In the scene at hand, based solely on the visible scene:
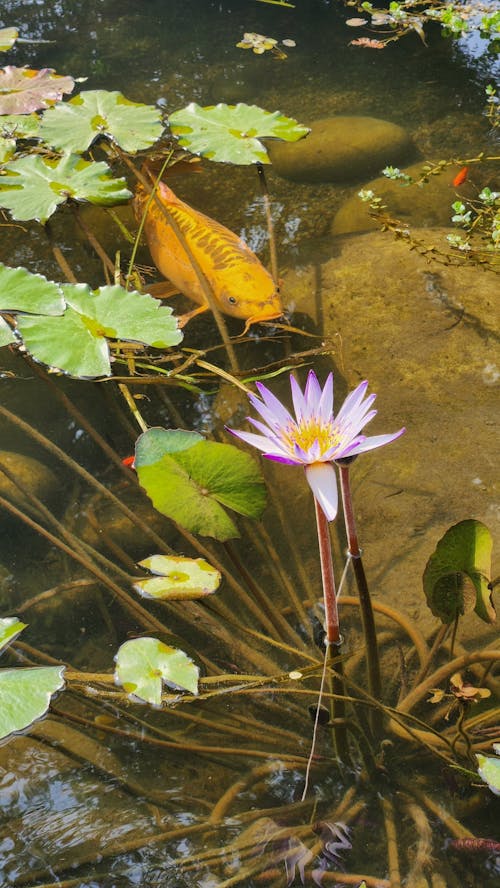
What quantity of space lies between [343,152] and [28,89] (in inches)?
60.5

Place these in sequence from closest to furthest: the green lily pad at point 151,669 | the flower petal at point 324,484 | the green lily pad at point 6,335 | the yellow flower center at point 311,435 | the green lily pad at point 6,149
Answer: the flower petal at point 324,484 < the yellow flower center at point 311,435 < the green lily pad at point 151,669 < the green lily pad at point 6,335 < the green lily pad at point 6,149

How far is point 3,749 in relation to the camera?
1.79 meters

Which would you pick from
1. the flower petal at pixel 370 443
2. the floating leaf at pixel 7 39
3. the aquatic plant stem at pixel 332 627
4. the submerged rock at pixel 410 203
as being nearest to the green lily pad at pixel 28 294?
the aquatic plant stem at pixel 332 627

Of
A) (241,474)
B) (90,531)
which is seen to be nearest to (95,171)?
(90,531)

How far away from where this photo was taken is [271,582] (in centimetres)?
214

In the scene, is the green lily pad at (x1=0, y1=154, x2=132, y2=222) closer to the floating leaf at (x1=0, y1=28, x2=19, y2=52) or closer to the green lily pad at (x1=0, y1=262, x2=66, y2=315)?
the green lily pad at (x1=0, y1=262, x2=66, y2=315)

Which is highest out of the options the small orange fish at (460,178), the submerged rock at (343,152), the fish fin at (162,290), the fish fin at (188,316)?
the submerged rock at (343,152)

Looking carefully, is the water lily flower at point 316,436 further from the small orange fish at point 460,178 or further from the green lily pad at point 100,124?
the small orange fish at point 460,178

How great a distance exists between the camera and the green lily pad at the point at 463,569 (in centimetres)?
146

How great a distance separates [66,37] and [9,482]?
3644 millimetres

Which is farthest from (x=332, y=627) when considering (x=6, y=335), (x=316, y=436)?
Result: (x=6, y=335)

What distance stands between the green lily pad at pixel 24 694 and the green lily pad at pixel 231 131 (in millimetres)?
2100

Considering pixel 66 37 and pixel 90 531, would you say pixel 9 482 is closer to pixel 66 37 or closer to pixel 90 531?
pixel 90 531

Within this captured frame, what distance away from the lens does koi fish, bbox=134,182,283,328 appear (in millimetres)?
2695
